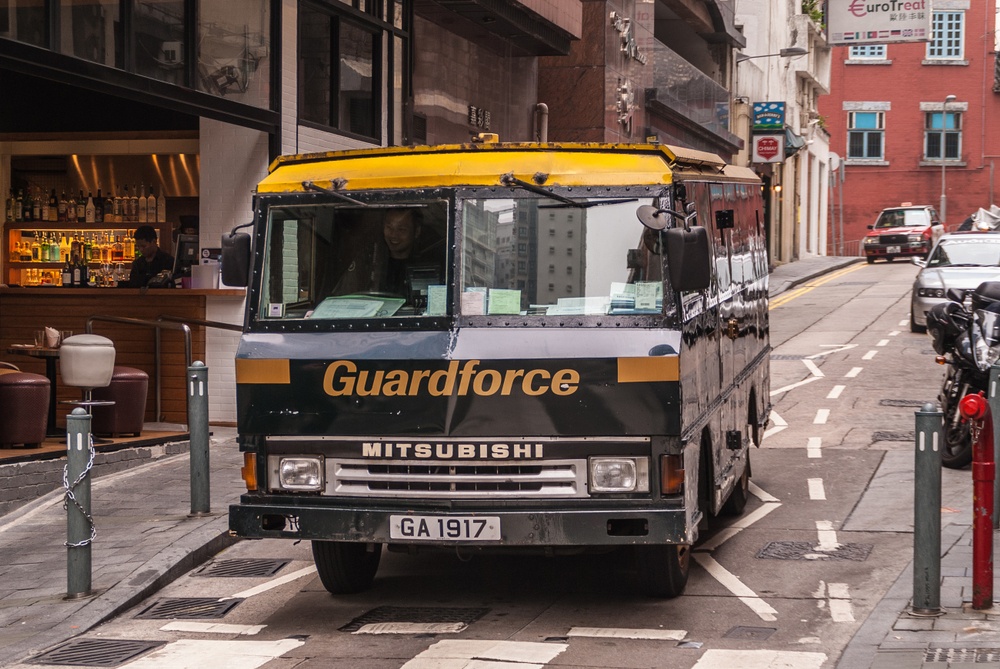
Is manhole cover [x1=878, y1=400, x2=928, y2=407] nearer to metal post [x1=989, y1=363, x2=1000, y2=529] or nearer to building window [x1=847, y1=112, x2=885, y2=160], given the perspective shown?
metal post [x1=989, y1=363, x2=1000, y2=529]

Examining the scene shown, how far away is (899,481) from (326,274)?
619 cm

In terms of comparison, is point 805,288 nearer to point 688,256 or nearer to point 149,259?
point 149,259

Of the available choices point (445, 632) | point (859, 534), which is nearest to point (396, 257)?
point (445, 632)

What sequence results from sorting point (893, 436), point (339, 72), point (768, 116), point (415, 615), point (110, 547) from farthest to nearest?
point (768, 116)
point (339, 72)
point (893, 436)
point (110, 547)
point (415, 615)

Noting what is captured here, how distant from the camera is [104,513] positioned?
11.3 metres

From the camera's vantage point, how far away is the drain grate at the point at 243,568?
9773mm

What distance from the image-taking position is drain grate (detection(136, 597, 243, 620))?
28.4 ft

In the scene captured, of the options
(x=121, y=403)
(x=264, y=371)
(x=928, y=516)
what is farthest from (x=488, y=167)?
(x=121, y=403)

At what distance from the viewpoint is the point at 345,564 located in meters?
8.84

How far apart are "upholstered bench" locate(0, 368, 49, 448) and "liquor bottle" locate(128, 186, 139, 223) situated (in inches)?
188

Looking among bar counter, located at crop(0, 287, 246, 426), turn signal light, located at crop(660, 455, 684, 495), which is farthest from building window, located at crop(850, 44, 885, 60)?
turn signal light, located at crop(660, 455, 684, 495)

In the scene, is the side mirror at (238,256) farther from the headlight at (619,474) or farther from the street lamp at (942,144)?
the street lamp at (942,144)

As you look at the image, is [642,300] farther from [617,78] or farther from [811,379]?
[617,78]

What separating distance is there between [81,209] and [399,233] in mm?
9643
